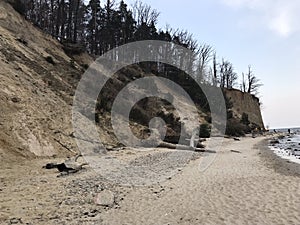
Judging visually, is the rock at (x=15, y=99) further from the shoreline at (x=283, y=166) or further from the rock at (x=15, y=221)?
the shoreline at (x=283, y=166)

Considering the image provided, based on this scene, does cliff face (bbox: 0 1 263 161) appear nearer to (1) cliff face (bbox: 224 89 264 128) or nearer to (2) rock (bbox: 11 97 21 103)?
(2) rock (bbox: 11 97 21 103)

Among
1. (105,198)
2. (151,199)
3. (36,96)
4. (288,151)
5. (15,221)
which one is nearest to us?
(15,221)

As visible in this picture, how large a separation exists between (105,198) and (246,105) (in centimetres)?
7052

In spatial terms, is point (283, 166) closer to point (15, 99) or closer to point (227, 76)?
point (15, 99)

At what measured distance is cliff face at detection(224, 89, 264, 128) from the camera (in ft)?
235

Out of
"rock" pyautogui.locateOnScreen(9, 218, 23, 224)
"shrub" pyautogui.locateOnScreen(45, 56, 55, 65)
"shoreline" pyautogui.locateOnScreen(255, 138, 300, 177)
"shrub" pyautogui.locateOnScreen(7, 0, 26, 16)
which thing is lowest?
"rock" pyautogui.locateOnScreen(9, 218, 23, 224)

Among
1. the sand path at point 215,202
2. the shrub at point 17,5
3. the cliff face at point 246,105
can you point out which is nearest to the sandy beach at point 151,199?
the sand path at point 215,202

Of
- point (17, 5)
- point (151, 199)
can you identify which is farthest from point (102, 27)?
point (151, 199)

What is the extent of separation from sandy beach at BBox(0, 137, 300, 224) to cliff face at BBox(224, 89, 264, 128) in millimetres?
58335

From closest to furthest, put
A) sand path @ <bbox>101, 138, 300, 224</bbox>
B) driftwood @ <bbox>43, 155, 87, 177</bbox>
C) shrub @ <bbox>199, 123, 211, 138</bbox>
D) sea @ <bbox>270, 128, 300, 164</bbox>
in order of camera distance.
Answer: sand path @ <bbox>101, 138, 300, 224</bbox>, driftwood @ <bbox>43, 155, 87, 177</bbox>, sea @ <bbox>270, 128, 300, 164</bbox>, shrub @ <bbox>199, 123, 211, 138</bbox>

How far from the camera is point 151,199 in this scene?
9.31m

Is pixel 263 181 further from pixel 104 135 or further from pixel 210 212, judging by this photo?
pixel 104 135

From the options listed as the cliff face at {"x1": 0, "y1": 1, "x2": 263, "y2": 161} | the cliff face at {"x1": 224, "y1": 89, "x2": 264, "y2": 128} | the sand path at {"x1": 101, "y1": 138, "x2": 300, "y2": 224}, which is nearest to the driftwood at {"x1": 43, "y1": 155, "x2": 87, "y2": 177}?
the cliff face at {"x1": 0, "y1": 1, "x2": 263, "y2": 161}

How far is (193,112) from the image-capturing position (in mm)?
46094
